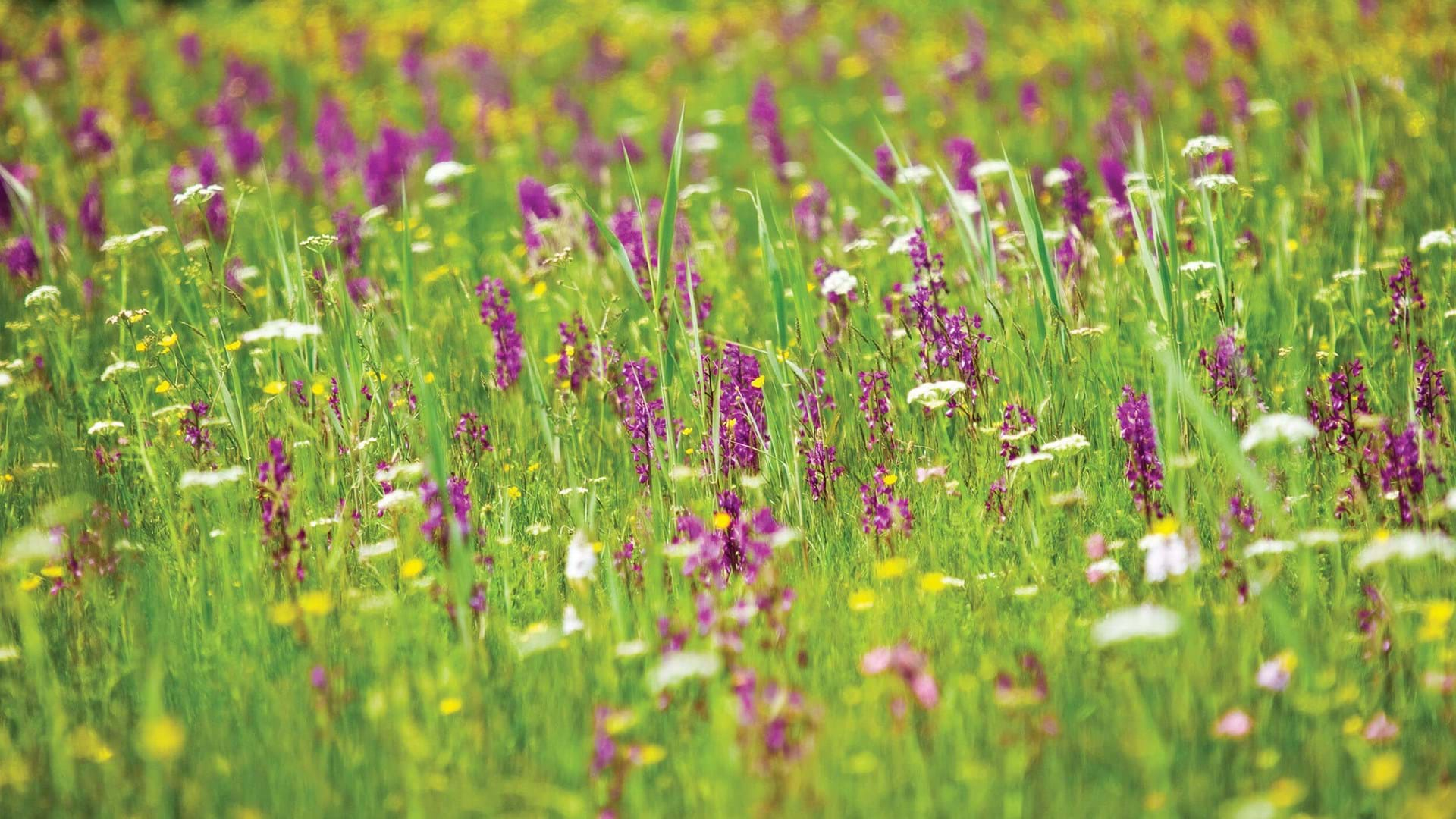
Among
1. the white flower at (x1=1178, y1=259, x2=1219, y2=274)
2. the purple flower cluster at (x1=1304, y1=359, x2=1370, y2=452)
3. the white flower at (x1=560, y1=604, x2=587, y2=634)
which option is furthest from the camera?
the white flower at (x1=1178, y1=259, x2=1219, y2=274)

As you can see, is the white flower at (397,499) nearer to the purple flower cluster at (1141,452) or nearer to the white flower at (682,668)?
the white flower at (682,668)

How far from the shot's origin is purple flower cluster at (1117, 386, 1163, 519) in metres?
2.98

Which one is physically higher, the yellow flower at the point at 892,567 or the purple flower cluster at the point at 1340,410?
the yellow flower at the point at 892,567

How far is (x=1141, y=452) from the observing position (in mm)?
3008

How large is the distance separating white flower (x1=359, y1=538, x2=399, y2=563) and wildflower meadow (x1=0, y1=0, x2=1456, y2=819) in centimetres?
7

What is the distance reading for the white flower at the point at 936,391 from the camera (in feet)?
10.4

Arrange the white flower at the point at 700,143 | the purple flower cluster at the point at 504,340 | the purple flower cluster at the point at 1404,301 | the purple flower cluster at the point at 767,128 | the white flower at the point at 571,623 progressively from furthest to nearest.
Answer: the purple flower cluster at the point at 767,128 < the white flower at the point at 700,143 < the purple flower cluster at the point at 504,340 < the purple flower cluster at the point at 1404,301 < the white flower at the point at 571,623

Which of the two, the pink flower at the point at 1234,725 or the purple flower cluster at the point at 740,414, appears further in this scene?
the purple flower cluster at the point at 740,414

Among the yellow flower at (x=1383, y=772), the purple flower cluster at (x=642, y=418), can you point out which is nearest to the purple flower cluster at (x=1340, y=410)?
the yellow flower at (x=1383, y=772)

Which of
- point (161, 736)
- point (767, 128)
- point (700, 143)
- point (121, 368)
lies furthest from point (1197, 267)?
point (767, 128)

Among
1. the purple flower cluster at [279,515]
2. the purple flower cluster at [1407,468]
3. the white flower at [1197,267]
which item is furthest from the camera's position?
the white flower at [1197,267]

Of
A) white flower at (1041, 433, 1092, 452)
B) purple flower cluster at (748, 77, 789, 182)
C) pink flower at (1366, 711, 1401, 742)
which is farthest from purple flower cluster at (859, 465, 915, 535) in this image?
purple flower cluster at (748, 77, 789, 182)

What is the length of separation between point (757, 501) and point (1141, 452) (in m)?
1.02

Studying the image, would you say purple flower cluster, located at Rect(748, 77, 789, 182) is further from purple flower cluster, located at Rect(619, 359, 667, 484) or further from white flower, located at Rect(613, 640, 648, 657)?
white flower, located at Rect(613, 640, 648, 657)
